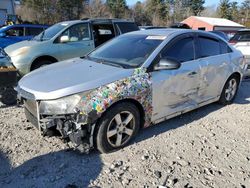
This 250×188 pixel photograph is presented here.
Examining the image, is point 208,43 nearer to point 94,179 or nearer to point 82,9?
point 94,179

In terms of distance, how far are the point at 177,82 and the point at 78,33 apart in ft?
14.5

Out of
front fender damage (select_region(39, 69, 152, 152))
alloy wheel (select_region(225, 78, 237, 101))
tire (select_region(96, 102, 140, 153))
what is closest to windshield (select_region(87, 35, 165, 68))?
front fender damage (select_region(39, 69, 152, 152))

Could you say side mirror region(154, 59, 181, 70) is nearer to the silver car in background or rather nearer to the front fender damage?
the front fender damage

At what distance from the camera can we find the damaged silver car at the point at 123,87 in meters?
3.38

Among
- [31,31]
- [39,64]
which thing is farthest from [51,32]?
[31,31]

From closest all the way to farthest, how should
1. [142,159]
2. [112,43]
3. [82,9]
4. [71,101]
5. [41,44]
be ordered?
[71,101], [142,159], [112,43], [41,44], [82,9]

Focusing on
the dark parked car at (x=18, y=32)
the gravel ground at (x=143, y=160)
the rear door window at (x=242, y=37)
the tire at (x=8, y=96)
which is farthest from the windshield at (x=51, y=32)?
the rear door window at (x=242, y=37)

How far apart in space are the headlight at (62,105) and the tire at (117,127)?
409mm

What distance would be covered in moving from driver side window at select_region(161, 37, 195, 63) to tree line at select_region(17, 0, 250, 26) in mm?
30044

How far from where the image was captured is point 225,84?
18.3ft

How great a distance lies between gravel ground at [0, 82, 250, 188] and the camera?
3.19 metres

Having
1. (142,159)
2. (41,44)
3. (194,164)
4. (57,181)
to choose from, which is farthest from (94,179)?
(41,44)

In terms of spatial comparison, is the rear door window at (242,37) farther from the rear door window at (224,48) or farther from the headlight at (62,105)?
the headlight at (62,105)

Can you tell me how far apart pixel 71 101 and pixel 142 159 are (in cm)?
122
